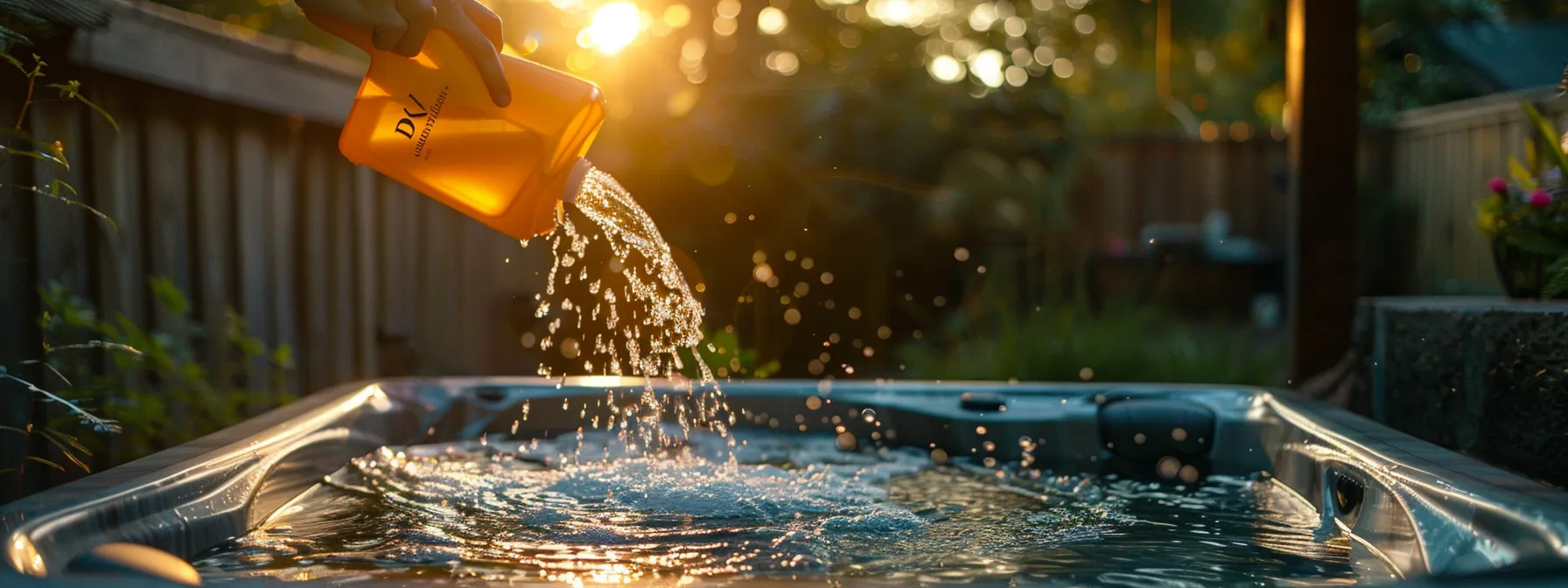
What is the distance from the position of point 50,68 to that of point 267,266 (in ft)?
3.74

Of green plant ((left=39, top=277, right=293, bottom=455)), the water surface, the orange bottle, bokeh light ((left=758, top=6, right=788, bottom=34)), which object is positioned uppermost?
bokeh light ((left=758, top=6, right=788, bottom=34))

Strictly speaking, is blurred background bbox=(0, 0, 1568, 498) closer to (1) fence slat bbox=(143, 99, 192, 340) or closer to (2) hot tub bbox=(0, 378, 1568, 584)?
(1) fence slat bbox=(143, 99, 192, 340)

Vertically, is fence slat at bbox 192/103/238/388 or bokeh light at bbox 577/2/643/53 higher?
bokeh light at bbox 577/2/643/53

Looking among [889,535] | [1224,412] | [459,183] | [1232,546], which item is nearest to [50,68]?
[459,183]

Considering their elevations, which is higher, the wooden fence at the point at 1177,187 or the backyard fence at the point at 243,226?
the wooden fence at the point at 1177,187

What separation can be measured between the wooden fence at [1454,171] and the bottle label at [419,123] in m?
4.54

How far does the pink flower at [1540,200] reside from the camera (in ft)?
8.32

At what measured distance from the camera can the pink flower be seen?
254 cm

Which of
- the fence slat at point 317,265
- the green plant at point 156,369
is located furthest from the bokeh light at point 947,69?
the green plant at point 156,369

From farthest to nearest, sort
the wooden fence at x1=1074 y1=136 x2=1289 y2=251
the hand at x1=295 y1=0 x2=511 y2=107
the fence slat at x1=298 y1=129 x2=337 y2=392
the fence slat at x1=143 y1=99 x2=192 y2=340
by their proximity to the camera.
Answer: the wooden fence at x1=1074 y1=136 x2=1289 y2=251 → the fence slat at x1=298 y1=129 x2=337 y2=392 → the fence slat at x1=143 y1=99 x2=192 y2=340 → the hand at x1=295 y1=0 x2=511 y2=107

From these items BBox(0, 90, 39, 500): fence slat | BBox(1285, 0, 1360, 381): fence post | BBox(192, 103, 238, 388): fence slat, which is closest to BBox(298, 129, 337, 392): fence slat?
BBox(192, 103, 238, 388): fence slat

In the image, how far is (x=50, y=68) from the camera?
2393 mm

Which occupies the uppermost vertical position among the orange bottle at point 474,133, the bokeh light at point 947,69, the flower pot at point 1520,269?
the bokeh light at point 947,69

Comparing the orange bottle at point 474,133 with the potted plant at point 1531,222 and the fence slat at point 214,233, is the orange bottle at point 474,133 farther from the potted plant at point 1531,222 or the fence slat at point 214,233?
the potted plant at point 1531,222
